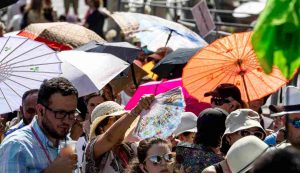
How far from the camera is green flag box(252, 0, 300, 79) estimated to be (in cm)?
381

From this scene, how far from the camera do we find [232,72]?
33.8ft

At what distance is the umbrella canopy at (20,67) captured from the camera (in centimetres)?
911

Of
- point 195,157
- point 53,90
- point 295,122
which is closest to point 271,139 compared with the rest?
point 295,122

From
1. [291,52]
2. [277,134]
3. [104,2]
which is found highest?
[291,52]

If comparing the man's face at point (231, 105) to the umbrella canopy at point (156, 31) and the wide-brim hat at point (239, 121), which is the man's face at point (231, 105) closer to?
the wide-brim hat at point (239, 121)

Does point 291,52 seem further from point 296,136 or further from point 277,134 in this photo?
point 277,134

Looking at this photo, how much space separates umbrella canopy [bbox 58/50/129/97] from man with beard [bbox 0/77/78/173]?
2794 millimetres

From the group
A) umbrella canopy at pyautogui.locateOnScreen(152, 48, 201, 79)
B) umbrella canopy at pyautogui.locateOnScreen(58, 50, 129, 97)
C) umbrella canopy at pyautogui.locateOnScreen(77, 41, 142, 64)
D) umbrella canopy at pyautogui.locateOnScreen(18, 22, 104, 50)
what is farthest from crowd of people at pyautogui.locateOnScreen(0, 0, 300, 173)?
umbrella canopy at pyautogui.locateOnScreen(18, 22, 104, 50)

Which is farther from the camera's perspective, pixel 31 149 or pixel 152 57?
pixel 152 57

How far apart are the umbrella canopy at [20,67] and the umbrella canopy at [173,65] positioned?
7.80ft

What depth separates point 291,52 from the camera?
3.87m

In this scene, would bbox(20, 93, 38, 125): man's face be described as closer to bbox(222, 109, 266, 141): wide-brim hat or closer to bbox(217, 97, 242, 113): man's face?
bbox(222, 109, 266, 141): wide-brim hat

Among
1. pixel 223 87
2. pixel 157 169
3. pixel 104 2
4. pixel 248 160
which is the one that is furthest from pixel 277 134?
pixel 104 2

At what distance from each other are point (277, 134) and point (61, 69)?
7.03 feet
